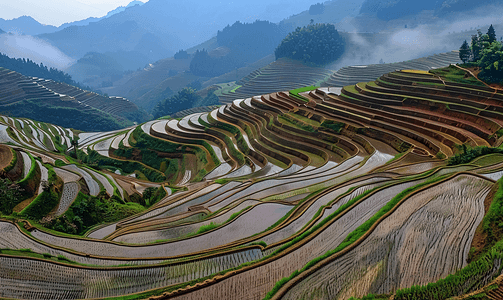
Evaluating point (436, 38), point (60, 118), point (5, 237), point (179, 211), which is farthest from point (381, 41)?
point (5, 237)

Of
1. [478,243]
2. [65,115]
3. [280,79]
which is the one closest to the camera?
[478,243]

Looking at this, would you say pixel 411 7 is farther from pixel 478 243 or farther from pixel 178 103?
pixel 478 243

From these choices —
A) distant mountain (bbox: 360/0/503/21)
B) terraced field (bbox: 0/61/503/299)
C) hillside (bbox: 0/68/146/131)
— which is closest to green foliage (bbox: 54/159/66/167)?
terraced field (bbox: 0/61/503/299)

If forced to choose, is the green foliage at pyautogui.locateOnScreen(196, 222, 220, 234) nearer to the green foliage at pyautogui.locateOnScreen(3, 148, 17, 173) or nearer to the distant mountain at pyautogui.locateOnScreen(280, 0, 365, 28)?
the green foliage at pyautogui.locateOnScreen(3, 148, 17, 173)

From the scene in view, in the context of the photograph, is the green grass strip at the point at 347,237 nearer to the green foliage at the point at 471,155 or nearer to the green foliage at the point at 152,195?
the green foliage at the point at 471,155

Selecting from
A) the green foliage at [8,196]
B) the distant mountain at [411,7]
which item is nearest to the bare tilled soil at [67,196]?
the green foliage at [8,196]

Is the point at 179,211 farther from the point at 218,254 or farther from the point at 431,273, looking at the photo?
the point at 431,273

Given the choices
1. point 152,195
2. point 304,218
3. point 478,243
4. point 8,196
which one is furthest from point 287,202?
point 8,196
